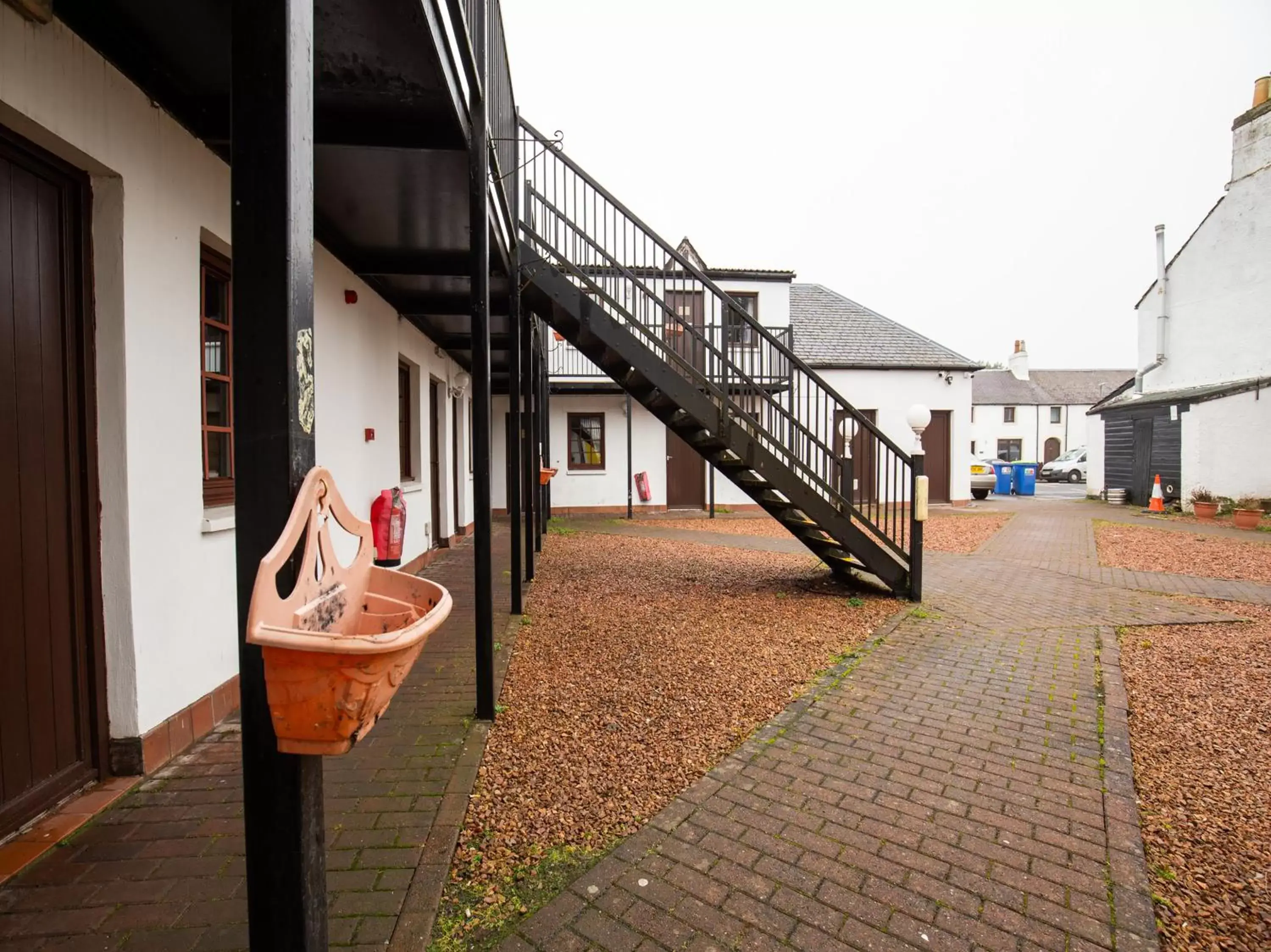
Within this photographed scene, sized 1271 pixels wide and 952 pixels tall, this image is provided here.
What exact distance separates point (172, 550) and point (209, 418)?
0.85 metres

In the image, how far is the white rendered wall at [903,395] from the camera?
16.6 metres

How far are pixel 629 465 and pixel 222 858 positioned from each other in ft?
43.0

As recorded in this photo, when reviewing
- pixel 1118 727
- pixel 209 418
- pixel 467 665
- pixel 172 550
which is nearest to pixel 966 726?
pixel 1118 727

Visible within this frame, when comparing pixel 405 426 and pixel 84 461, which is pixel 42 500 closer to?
pixel 84 461

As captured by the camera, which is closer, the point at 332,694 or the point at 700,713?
the point at 332,694

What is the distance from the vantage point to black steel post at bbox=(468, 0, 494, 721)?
3.38m

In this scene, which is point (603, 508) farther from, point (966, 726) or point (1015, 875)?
point (1015, 875)

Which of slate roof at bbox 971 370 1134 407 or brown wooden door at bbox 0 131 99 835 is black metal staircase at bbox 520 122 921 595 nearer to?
brown wooden door at bbox 0 131 99 835

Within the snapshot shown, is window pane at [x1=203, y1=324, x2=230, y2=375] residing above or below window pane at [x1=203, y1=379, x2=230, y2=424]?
above

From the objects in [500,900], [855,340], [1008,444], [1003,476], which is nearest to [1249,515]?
[855,340]

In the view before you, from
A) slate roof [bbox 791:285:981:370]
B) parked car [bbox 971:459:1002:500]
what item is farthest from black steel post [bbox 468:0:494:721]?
parked car [bbox 971:459:1002:500]

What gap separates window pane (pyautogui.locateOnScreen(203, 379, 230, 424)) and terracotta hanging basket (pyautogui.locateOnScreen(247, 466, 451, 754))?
107 inches

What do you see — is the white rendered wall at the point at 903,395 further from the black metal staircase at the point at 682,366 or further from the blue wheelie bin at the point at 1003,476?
the black metal staircase at the point at 682,366

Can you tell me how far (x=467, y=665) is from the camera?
172 inches
